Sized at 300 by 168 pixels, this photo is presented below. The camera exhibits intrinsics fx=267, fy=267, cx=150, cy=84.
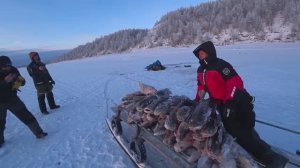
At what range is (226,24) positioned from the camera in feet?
257

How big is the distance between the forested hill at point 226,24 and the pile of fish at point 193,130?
5401 cm

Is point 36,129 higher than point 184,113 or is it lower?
lower

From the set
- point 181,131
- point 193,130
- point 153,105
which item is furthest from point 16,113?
point 193,130

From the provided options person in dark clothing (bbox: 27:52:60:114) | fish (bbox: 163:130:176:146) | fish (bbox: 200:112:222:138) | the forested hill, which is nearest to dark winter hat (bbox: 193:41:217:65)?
fish (bbox: 200:112:222:138)

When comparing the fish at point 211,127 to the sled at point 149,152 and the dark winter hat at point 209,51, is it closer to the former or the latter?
the sled at point 149,152

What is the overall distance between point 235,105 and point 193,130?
698mm

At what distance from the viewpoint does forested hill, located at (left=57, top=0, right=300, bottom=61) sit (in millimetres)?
64200

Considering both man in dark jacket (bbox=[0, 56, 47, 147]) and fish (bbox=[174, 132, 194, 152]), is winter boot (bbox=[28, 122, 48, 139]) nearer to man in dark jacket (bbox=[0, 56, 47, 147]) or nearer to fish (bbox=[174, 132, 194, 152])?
man in dark jacket (bbox=[0, 56, 47, 147])

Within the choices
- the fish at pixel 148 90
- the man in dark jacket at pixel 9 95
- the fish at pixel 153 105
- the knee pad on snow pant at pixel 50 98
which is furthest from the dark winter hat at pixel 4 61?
the fish at pixel 153 105

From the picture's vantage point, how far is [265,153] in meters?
3.58

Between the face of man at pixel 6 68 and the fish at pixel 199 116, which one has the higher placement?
the face of man at pixel 6 68

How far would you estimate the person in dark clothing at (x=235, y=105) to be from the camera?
3.61m

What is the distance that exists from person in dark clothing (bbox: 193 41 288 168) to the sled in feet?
0.62

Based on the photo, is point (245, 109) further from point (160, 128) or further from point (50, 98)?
point (50, 98)
